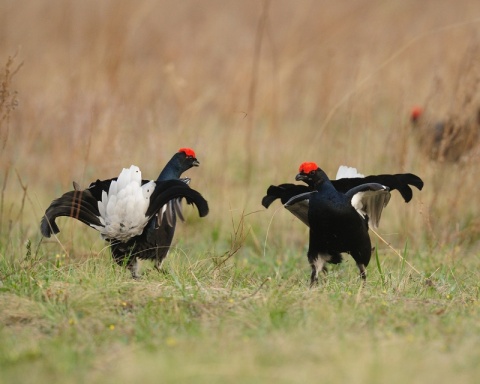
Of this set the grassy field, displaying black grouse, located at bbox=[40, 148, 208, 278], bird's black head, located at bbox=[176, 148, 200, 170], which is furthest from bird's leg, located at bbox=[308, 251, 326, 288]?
bird's black head, located at bbox=[176, 148, 200, 170]

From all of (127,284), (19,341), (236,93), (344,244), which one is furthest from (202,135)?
(19,341)

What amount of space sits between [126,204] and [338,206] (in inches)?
48.3

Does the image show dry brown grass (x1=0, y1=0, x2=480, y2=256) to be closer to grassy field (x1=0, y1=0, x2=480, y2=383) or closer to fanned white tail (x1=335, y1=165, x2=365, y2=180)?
grassy field (x1=0, y1=0, x2=480, y2=383)

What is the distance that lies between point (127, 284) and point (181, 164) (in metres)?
1.25

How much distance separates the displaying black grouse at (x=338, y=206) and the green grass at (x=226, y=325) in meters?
0.17

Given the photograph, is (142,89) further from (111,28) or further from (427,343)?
(427,343)

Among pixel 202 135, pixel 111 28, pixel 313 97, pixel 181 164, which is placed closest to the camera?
pixel 181 164

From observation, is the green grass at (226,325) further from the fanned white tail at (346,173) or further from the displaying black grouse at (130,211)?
the fanned white tail at (346,173)

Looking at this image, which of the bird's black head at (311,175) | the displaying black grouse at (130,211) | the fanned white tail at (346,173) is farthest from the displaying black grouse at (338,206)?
the displaying black grouse at (130,211)

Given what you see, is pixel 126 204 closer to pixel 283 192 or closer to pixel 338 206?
pixel 283 192

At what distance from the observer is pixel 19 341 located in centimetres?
389

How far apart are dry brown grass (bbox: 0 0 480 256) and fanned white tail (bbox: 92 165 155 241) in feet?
1.57

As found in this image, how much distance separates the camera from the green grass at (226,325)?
3430 mm

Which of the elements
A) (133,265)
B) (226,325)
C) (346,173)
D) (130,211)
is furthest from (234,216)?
(226,325)
